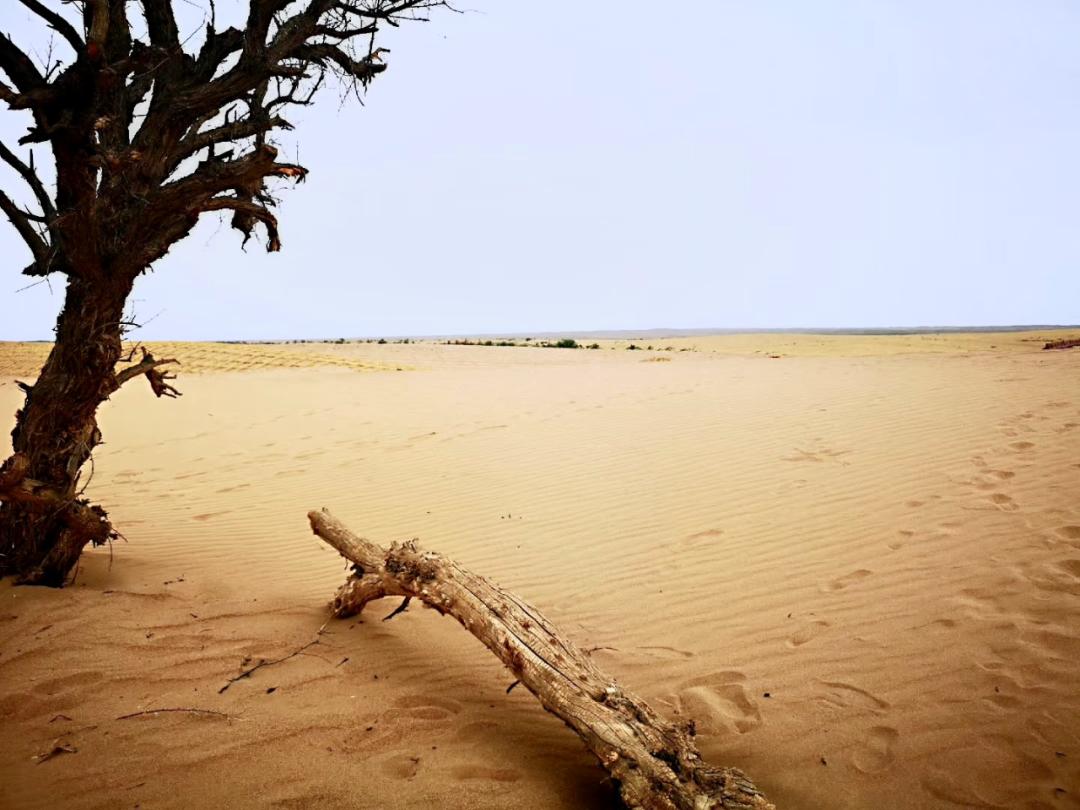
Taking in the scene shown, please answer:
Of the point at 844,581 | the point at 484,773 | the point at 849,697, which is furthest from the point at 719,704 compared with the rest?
the point at 844,581

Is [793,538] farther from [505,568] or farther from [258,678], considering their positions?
Result: [258,678]

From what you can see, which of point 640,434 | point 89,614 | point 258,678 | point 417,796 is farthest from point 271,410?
point 417,796

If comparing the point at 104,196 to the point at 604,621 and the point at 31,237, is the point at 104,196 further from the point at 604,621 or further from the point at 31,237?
the point at 604,621

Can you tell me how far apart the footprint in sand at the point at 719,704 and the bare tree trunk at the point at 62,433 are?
352 centimetres

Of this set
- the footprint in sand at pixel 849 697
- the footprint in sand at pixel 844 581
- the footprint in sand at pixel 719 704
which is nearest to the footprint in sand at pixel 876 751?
the footprint in sand at pixel 849 697

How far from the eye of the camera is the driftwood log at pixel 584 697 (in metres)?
2.03

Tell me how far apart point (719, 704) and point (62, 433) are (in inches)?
155

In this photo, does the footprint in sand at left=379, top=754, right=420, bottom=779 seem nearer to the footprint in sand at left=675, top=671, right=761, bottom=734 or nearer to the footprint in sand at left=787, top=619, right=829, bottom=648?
the footprint in sand at left=675, top=671, right=761, bottom=734

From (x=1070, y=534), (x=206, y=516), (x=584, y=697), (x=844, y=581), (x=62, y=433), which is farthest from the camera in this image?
(x=206, y=516)

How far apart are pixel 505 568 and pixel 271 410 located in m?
8.57

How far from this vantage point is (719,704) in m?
2.83

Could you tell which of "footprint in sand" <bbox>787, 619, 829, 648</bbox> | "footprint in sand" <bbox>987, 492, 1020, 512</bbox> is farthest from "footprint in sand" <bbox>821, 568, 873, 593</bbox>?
"footprint in sand" <bbox>987, 492, 1020, 512</bbox>

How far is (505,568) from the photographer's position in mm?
4535

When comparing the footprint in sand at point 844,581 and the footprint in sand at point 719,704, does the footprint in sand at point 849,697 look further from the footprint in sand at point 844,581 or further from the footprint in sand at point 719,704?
the footprint in sand at point 844,581
